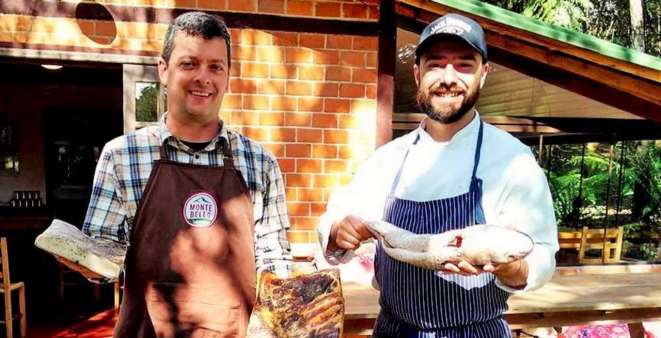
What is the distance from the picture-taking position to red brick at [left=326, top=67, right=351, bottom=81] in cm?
374

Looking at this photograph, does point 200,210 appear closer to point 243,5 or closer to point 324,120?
point 324,120

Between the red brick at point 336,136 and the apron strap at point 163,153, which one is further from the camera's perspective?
the red brick at point 336,136

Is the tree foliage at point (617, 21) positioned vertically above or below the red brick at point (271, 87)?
above

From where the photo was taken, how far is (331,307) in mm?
1648

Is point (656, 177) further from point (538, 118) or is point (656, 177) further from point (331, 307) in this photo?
point (331, 307)

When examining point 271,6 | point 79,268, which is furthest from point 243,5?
point 79,268

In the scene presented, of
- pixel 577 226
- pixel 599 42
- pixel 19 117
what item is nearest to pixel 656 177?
pixel 577 226

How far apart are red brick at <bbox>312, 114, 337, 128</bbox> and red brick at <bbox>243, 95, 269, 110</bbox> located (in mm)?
371

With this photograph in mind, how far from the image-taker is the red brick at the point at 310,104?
12.3 ft

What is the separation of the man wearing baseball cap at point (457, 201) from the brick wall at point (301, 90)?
2084 millimetres

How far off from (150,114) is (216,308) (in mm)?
2444

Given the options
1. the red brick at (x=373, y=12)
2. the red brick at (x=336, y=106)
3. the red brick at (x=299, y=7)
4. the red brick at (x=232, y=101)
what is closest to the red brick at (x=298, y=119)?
the red brick at (x=336, y=106)

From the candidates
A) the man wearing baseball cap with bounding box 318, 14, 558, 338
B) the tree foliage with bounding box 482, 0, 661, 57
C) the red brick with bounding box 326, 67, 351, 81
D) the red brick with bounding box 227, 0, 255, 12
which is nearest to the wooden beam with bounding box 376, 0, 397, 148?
the red brick with bounding box 326, 67, 351, 81

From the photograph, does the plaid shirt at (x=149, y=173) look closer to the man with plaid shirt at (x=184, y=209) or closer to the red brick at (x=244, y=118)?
the man with plaid shirt at (x=184, y=209)
